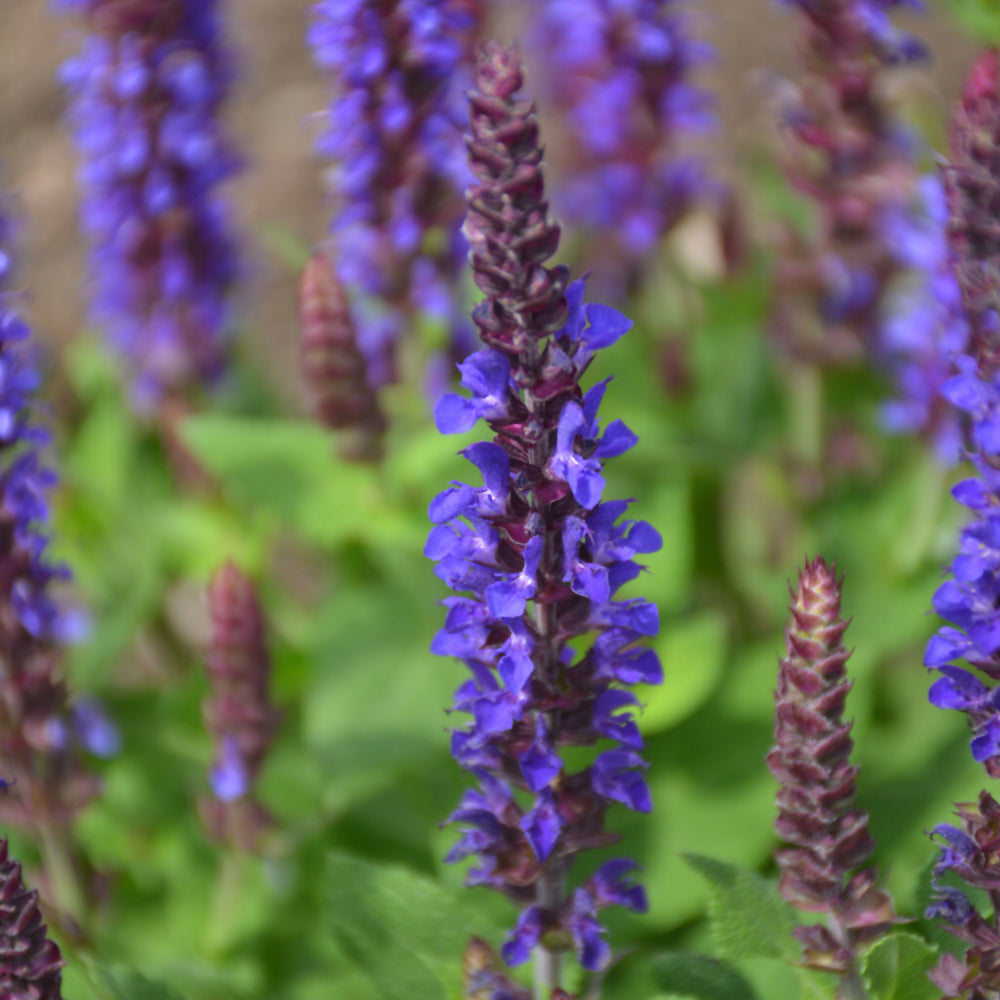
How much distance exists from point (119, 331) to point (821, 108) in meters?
2.38

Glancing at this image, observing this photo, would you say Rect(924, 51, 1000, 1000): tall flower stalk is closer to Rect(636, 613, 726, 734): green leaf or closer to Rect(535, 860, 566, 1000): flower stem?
Rect(535, 860, 566, 1000): flower stem

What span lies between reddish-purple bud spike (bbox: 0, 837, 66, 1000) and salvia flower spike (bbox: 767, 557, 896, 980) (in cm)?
112

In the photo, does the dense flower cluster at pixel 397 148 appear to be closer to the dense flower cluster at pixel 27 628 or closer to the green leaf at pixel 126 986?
the dense flower cluster at pixel 27 628

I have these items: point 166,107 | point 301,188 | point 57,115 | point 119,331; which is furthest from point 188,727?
point 57,115

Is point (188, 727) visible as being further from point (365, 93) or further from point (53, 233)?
point (53, 233)

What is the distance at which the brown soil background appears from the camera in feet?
21.8

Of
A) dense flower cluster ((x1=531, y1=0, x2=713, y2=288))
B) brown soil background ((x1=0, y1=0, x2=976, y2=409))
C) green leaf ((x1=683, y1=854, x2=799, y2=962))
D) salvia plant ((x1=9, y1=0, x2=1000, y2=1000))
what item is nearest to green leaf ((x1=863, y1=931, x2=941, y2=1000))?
salvia plant ((x1=9, y1=0, x2=1000, y2=1000))

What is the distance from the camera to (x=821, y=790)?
1.81 meters

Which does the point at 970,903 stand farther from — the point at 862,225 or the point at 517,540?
the point at 862,225

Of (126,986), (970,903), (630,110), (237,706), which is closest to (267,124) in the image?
(630,110)

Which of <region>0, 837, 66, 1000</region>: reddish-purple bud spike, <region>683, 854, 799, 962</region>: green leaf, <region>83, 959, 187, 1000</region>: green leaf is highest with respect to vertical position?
<region>0, 837, 66, 1000</region>: reddish-purple bud spike

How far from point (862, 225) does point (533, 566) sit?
93.8 inches

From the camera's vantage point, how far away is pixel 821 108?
140 inches

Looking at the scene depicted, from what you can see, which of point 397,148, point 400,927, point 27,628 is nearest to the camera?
point 400,927
